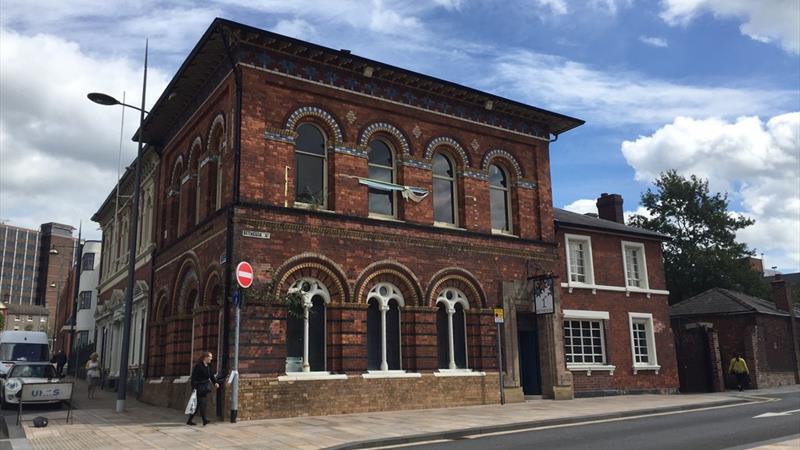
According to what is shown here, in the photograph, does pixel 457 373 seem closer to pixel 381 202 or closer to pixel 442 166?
pixel 381 202

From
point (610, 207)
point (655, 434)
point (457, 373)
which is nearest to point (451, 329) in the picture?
point (457, 373)

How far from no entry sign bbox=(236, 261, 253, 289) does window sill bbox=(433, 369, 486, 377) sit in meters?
6.20

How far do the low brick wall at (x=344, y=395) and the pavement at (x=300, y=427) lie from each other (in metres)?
0.39

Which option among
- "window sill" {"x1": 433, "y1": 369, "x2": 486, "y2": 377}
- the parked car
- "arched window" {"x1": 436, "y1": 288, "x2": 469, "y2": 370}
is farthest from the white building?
"window sill" {"x1": 433, "y1": 369, "x2": 486, "y2": 377}

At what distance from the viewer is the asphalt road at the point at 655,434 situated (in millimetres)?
10336

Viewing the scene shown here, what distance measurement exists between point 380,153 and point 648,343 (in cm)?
1321

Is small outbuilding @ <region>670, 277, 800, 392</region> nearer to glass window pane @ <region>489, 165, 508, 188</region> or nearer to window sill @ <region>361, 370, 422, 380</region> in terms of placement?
glass window pane @ <region>489, 165, 508, 188</region>

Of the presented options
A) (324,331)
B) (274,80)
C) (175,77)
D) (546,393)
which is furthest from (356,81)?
(546,393)

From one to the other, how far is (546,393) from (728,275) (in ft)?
97.6

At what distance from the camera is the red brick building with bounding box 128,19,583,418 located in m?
15.6

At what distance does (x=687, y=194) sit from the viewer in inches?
1826

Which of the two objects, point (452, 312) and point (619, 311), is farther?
point (619, 311)

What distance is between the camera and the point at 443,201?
19.5 m

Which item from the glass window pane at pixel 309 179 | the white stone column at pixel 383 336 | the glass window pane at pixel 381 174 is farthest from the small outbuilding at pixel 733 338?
the glass window pane at pixel 309 179
